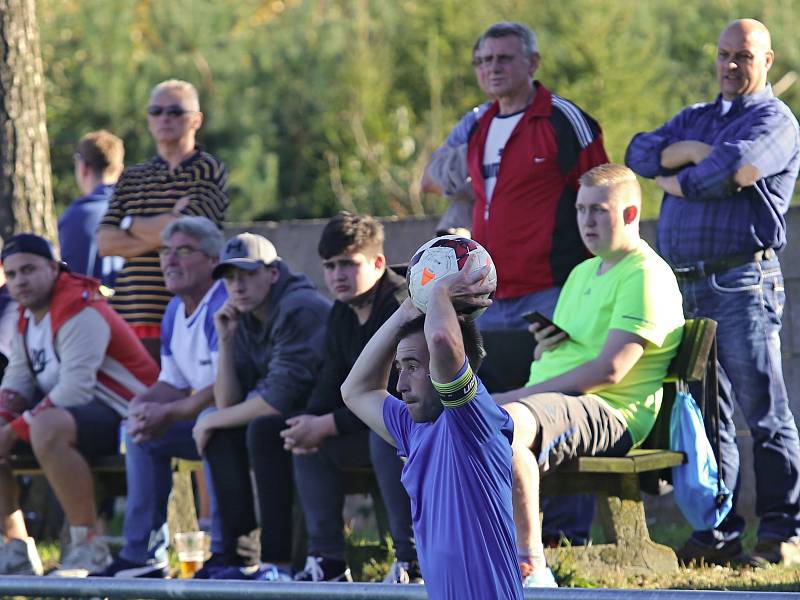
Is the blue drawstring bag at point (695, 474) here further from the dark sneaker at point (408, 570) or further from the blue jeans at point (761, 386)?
the dark sneaker at point (408, 570)

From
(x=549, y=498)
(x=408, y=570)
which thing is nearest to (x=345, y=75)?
(x=549, y=498)

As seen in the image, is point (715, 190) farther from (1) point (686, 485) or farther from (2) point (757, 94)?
(1) point (686, 485)

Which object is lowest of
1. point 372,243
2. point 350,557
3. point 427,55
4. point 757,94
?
point 350,557

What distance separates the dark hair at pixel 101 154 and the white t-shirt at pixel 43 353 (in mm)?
1728

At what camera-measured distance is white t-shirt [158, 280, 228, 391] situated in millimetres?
8016

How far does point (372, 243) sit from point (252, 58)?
3129 cm

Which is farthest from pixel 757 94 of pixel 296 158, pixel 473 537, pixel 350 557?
pixel 296 158

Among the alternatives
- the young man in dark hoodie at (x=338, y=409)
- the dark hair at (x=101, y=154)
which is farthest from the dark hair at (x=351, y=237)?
the dark hair at (x=101, y=154)

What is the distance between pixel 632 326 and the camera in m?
6.56

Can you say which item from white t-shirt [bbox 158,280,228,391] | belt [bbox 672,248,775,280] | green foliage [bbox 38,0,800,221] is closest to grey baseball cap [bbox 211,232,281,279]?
white t-shirt [bbox 158,280,228,391]

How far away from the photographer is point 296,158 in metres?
36.5

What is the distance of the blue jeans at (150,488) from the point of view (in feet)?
25.7

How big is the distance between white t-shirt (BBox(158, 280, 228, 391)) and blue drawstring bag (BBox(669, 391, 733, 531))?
236 centimetres

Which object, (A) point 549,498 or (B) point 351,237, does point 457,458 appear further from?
(A) point 549,498
